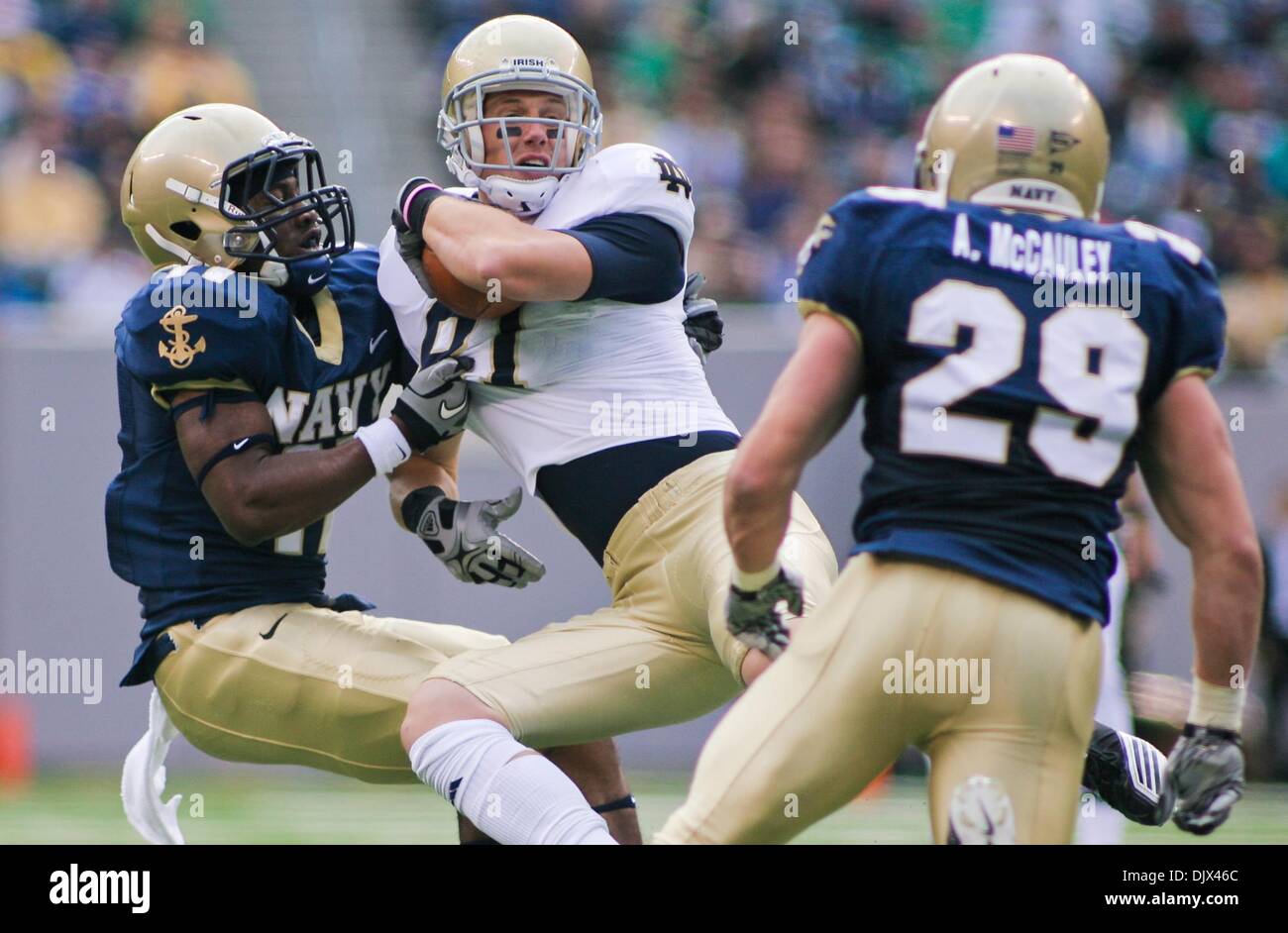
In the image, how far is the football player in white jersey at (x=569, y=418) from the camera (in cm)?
296

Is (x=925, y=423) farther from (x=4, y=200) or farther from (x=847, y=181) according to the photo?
(x=4, y=200)

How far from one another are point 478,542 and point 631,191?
735 millimetres

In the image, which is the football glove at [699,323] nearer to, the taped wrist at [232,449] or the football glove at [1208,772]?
the taped wrist at [232,449]

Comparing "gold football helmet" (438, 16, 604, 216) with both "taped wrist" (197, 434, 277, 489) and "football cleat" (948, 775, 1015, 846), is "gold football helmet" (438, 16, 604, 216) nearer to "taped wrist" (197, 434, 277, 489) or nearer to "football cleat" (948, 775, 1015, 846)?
"taped wrist" (197, 434, 277, 489)

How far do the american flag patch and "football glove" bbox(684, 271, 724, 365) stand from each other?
116 centimetres

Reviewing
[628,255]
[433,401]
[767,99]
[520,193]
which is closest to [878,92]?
[767,99]

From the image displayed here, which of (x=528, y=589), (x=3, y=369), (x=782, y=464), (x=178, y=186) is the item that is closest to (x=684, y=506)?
(x=782, y=464)

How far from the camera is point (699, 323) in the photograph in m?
3.64

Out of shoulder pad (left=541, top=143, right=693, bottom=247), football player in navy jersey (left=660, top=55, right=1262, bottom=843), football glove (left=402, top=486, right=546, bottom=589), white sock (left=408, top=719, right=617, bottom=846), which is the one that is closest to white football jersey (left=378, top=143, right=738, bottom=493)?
shoulder pad (left=541, top=143, right=693, bottom=247)

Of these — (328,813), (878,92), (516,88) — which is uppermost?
(878,92)

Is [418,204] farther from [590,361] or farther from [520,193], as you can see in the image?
[590,361]

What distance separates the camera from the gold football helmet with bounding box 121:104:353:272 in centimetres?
345

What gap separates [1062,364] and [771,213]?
18.7ft

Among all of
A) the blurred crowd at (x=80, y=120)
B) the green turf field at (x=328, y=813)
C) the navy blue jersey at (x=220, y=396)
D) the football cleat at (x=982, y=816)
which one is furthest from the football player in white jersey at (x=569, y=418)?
the blurred crowd at (x=80, y=120)
